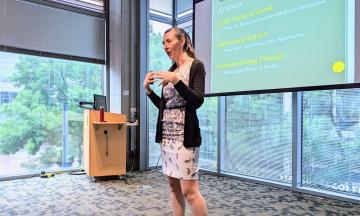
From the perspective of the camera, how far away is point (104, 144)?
359 cm

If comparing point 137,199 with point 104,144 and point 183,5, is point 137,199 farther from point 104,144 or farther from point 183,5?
point 183,5

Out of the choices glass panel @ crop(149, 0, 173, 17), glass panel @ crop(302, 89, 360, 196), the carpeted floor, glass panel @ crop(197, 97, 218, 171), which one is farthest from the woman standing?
glass panel @ crop(149, 0, 173, 17)

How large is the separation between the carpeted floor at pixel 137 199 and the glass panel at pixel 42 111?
41cm

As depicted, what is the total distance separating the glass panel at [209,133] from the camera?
4.10 meters

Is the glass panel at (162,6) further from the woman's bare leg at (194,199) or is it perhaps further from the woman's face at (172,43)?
the woman's bare leg at (194,199)

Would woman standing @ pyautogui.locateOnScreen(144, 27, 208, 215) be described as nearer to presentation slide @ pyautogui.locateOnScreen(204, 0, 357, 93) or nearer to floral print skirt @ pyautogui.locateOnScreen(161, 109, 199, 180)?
floral print skirt @ pyautogui.locateOnScreen(161, 109, 199, 180)

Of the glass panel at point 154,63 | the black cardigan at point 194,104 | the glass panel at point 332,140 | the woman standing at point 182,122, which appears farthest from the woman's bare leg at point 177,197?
the glass panel at point 154,63

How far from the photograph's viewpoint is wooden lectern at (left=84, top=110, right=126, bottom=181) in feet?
11.4

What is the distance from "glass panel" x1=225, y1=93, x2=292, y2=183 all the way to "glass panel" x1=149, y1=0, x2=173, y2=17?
1.86 metres

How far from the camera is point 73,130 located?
165 inches

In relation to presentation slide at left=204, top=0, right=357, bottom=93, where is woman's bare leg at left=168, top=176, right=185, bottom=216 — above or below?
below

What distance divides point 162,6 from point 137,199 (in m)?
3.16

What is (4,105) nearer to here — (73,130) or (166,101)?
(73,130)

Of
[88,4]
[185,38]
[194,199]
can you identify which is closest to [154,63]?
[88,4]
